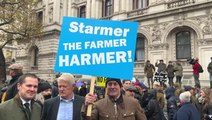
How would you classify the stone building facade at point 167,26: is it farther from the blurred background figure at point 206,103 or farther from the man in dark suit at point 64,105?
the man in dark suit at point 64,105

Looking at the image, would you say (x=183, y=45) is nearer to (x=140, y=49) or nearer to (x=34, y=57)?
(x=140, y=49)

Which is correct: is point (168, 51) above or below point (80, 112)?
above

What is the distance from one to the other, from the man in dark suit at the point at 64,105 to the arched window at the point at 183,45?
18.1 metres

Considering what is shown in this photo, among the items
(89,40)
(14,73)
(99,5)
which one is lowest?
(14,73)

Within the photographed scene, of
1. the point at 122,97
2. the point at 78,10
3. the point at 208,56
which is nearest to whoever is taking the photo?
the point at 122,97

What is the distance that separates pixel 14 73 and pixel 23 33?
20.3 meters

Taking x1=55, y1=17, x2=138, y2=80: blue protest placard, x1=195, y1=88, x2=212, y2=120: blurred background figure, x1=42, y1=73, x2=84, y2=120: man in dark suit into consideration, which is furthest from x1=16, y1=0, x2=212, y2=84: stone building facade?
x1=42, y1=73, x2=84, y2=120: man in dark suit

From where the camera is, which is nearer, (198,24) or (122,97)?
(122,97)

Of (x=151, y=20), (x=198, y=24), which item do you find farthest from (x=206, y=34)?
(x=151, y=20)

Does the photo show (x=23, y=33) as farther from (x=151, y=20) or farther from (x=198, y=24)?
(x=198, y=24)

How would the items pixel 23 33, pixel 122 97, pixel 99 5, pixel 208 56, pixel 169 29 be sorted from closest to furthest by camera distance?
pixel 122 97, pixel 208 56, pixel 169 29, pixel 23 33, pixel 99 5

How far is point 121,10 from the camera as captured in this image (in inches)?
1011

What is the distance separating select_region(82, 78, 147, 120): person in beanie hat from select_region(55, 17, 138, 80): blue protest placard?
0.17 metres

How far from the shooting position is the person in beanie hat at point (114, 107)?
11.9 feet
